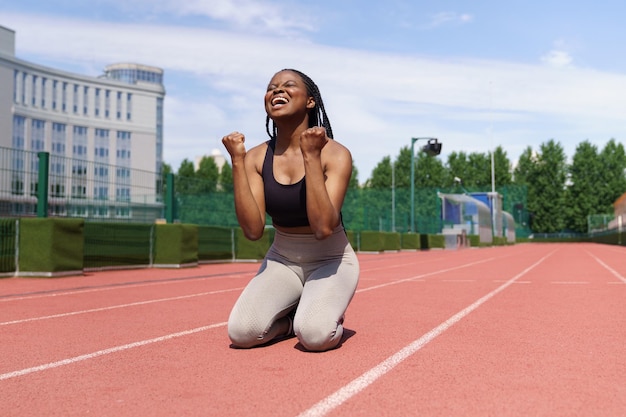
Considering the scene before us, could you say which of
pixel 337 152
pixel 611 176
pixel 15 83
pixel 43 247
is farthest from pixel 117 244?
pixel 611 176

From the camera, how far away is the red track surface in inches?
133

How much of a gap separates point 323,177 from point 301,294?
3.40 feet

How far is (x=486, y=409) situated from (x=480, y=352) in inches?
66.9

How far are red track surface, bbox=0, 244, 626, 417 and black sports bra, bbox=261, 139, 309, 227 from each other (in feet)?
3.16

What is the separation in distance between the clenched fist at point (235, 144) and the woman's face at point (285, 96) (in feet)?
1.13

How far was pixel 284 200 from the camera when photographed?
199 inches

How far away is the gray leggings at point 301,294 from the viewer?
474cm

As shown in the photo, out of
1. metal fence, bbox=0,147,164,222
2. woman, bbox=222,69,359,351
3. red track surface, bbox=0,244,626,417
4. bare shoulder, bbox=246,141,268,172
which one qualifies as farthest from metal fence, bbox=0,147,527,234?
woman, bbox=222,69,359,351

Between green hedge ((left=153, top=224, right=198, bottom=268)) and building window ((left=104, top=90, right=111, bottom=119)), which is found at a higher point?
building window ((left=104, top=90, right=111, bottom=119))

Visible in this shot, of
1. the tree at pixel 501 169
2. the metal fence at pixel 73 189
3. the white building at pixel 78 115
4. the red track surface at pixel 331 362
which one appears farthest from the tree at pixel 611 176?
the red track surface at pixel 331 362

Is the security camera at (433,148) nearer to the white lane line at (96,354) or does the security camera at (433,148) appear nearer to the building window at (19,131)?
the white lane line at (96,354)

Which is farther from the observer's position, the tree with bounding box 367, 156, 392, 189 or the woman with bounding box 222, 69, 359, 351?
the tree with bounding box 367, 156, 392, 189

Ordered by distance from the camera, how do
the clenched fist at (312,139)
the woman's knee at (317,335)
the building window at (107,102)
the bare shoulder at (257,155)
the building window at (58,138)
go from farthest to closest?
A: the building window at (107,102) < the building window at (58,138) < the bare shoulder at (257,155) < the woman's knee at (317,335) < the clenched fist at (312,139)

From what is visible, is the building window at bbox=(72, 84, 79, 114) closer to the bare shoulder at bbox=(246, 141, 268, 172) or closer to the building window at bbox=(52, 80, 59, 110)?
the building window at bbox=(52, 80, 59, 110)
